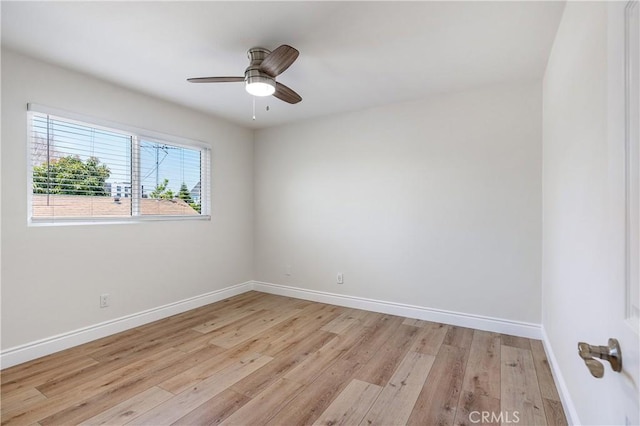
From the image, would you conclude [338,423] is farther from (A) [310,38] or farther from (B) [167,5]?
(B) [167,5]

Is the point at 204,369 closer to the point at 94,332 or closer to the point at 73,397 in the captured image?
the point at 73,397

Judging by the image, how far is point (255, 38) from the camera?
211 centimetres

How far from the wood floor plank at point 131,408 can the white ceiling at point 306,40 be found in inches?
97.0

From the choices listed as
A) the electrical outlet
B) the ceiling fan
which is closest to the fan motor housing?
the ceiling fan

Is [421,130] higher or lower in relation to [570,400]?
higher

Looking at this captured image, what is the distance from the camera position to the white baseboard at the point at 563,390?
161 cm

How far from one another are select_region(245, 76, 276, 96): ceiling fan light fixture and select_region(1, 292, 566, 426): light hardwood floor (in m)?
2.16

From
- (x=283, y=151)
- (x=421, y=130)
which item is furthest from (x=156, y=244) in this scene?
(x=421, y=130)

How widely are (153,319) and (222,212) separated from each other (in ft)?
5.01

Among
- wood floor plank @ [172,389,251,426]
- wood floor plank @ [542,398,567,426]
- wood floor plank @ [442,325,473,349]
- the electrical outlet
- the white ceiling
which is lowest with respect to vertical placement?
wood floor plank @ [172,389,251,426]

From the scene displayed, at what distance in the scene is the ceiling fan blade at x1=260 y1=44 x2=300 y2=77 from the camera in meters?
1.86

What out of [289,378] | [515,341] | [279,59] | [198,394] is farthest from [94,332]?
[515,341]

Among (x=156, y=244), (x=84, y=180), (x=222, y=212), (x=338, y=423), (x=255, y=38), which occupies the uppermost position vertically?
(x=255, y=38)

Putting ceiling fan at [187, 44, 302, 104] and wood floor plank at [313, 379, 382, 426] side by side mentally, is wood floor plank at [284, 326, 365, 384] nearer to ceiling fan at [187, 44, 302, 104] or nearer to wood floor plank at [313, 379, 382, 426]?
wood floor plank at [313, 379, 382, 426]
